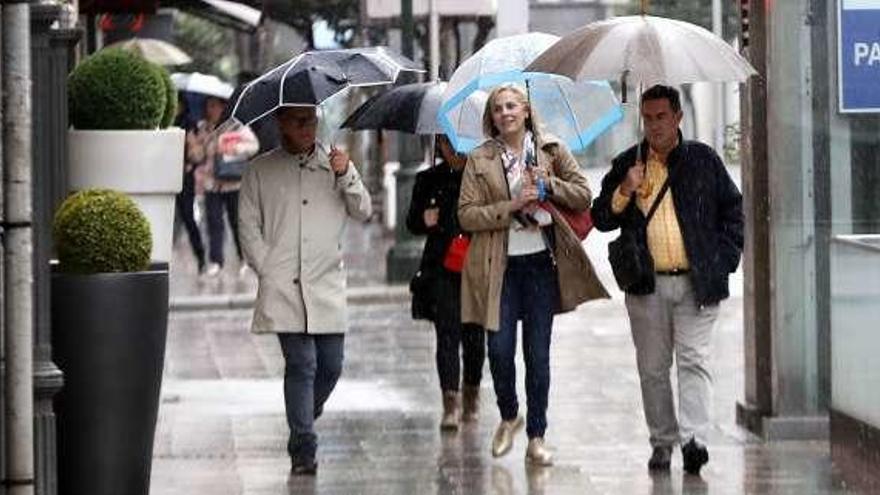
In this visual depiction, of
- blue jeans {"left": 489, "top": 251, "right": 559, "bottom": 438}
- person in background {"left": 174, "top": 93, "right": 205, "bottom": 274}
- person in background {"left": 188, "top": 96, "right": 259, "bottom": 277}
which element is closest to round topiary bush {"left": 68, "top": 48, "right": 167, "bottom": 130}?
blue jeans {"left": 489, "top": 251, "right": 559, "bottom": 438}

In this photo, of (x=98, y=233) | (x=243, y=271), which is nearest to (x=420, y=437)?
(x=98, y=233)

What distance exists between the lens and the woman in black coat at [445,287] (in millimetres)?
12922

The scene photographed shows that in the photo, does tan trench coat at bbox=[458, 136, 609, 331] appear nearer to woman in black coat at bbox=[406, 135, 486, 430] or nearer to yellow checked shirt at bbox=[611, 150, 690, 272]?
yellow checked shirt at bbox=[611, 150, 690, 272]

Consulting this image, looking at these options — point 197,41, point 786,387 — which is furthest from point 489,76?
point 197,41

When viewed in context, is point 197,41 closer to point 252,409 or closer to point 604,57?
point 252,409

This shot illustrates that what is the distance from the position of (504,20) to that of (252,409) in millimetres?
5488

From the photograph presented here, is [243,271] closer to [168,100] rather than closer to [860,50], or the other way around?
[860,50]

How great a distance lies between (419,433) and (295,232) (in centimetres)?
186

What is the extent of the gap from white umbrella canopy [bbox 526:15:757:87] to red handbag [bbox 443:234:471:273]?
187 centimetres

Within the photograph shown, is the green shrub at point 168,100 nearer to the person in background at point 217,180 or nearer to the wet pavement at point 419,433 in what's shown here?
the wet pavement at point 419,433

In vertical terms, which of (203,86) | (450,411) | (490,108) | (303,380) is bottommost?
(450,411)

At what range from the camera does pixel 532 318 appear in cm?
1162

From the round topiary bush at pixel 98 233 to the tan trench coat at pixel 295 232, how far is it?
7.34ft

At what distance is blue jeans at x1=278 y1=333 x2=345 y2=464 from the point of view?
11.5 metres
